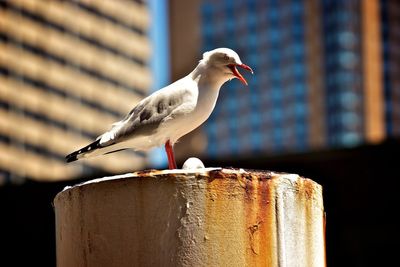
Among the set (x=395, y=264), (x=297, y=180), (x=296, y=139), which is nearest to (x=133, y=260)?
(x=297, y=180)

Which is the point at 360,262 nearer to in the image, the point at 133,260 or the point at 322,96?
the point at 133,260

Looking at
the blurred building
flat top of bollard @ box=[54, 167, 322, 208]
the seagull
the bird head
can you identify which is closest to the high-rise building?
the blurred building

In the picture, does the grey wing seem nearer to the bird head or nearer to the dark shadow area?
the bird head

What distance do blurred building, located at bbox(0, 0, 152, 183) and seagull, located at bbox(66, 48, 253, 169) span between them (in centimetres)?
9103

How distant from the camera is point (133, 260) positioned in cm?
653

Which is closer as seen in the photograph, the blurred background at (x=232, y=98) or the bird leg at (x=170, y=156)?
the bird leg at (x=170, y=156)

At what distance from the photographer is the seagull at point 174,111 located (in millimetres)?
8031

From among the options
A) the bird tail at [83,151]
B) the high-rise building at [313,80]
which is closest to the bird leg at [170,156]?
the bird tail at [83,151]

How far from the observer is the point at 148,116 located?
27.0ft

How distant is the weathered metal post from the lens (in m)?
6.54

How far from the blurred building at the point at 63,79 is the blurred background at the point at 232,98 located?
10cm

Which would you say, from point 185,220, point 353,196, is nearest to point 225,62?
point 185,220

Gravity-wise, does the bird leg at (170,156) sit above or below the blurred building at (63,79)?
below

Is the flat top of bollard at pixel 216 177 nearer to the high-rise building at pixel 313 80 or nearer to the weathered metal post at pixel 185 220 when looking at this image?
the weathered metal post at pixel 185 220
